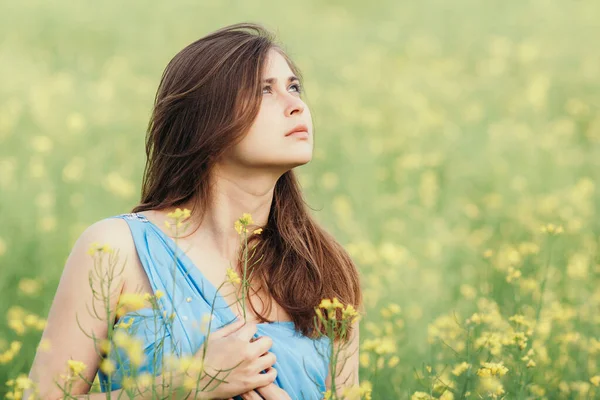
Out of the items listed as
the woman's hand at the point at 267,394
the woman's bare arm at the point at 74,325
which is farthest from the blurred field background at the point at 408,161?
the woman's hand at the point at 267,394

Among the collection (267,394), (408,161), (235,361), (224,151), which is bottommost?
(267,394)

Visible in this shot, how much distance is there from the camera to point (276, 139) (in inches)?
99.1

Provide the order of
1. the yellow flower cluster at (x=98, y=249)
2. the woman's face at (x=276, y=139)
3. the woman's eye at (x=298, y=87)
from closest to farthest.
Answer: the yellow flower cluster at (x=98, y=249), the woman's face at (x=276, y=139), the woman's eye at (x=298, y=87)

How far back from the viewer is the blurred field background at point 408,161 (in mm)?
3559

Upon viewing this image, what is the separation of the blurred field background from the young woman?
Result: 0.65ft

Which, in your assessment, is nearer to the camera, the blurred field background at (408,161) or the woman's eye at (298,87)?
the woman's eye at (298,87)

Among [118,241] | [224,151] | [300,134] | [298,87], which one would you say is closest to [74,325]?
[118,241]

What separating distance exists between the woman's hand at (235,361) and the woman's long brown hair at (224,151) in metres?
0.26

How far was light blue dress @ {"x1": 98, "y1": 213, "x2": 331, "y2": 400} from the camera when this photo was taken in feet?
7.76

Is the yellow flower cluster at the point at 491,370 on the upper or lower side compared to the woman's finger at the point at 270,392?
upper

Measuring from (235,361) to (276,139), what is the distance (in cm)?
60

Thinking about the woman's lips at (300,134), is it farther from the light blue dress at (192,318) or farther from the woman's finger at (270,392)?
the woman's finger at (270,392)

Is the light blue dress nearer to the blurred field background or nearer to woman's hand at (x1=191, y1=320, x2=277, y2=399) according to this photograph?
woman's hand at (x1=191, y1=320, x2=277, y2=399)

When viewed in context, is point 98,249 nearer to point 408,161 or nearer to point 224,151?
point 224,151
